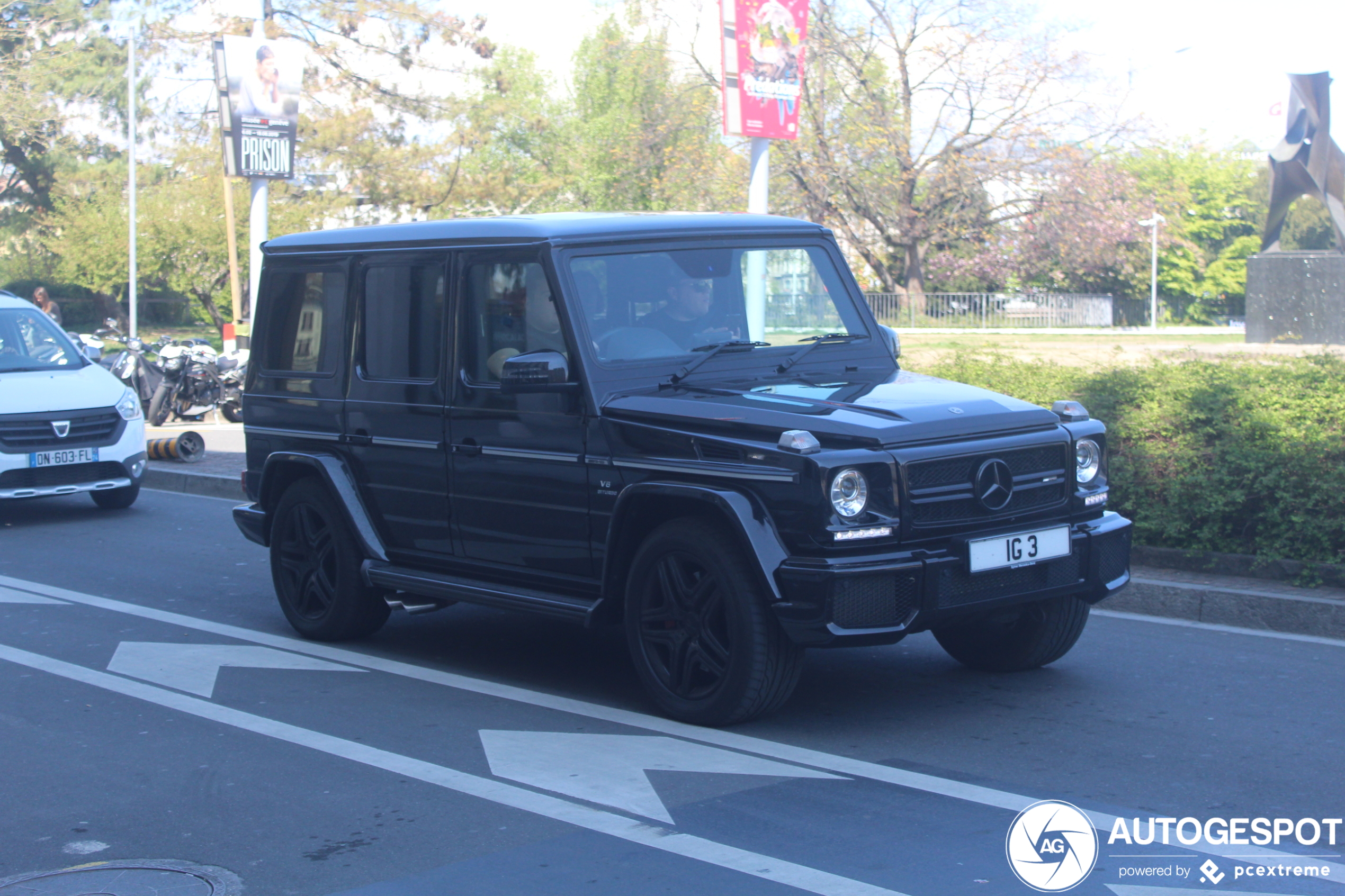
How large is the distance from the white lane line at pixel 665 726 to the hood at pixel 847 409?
117 cm

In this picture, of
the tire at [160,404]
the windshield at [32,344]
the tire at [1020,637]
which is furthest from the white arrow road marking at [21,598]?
the tire at [160,404]

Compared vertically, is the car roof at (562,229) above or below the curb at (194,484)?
above

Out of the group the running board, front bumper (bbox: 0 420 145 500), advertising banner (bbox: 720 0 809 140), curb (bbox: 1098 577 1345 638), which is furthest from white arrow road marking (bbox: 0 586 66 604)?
advertising banner (bbox: 720 0 809 140)

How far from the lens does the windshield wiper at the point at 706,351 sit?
604 centimetres

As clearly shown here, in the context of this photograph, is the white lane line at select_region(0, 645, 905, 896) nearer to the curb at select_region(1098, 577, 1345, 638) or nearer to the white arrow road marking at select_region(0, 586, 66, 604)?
the white arrow road marking at select_region(0, 586, 66, 604)

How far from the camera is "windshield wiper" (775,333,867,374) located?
6.28 metres

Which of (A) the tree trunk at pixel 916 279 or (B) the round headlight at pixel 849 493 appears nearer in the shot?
(B) the round headlight at pixel 849 493

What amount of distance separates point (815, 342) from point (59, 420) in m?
8.02

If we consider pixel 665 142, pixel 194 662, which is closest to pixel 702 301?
pixel 194 662

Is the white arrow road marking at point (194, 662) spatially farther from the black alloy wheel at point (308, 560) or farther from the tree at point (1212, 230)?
the tree at point (1212, 230)

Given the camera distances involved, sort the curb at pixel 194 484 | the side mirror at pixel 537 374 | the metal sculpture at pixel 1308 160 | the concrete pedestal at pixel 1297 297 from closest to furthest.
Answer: the side mirror at pixel 537 374 < the curb at pixel 194 484 < the concrete pedestal at pixel 1297 297 < the metal sculpture at pixel 1308 160

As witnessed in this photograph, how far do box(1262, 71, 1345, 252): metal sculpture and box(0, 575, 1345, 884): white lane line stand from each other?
26293 millimetres

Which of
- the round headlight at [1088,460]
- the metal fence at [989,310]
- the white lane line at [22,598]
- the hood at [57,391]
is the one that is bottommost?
the white lane line at [22,598]

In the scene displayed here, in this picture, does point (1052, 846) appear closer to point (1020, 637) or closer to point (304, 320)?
point (1020, 637)
